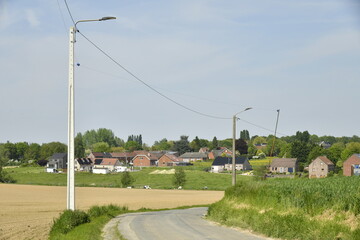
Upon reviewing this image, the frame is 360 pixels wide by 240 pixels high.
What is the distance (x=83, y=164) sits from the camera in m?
184

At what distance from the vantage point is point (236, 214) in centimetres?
2516

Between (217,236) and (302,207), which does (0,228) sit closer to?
(217,236)

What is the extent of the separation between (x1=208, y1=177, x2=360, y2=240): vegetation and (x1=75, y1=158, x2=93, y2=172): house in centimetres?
15792

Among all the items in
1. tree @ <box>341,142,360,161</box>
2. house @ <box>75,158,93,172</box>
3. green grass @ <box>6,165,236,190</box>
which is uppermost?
tree @ <box>341,142,360,161</box>

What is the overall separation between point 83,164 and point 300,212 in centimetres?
16938

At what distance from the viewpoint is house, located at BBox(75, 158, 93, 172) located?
179750 mm

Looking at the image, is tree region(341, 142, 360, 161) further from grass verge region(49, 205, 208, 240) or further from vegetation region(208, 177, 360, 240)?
grass verge region(49, 205, 208, 240)

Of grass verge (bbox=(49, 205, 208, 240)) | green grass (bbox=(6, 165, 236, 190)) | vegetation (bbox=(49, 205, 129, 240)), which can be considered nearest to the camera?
grass verge (bbox=(49, 205, 208, 240))

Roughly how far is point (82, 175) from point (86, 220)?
10840cm

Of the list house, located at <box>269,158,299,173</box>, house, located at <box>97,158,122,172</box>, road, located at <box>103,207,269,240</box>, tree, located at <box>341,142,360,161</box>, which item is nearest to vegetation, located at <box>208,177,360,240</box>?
road, located at <box>103,207,269,240</box>

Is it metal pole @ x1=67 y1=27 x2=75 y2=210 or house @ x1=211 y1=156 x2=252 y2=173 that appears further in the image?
house @ x1=211 y1=156 x2=252 y2=173

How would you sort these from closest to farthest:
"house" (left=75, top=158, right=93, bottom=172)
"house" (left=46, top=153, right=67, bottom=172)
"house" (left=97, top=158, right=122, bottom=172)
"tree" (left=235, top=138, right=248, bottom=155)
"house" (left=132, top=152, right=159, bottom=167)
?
"house" (left=75, top=158, right=93, bottom=172) < "house" (left=46, top=153, right=67, bottom=172) < "house" (left=97, top=158, right=122, bottom=172) < "tree" (left=235, top=138, right=248, bottom=155) < "house" (left=132, top=152, right=159, bottom=167)

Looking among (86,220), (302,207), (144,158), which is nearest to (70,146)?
(86,220)

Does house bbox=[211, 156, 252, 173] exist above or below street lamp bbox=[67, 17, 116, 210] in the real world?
below
